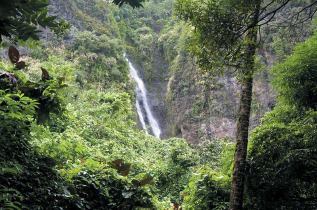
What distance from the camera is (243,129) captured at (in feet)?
13.2

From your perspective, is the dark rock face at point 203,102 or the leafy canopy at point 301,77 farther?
the dark rock face at point 203,102

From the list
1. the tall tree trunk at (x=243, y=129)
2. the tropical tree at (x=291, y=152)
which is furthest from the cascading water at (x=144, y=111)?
the tropical tree at (x=291, y=152)

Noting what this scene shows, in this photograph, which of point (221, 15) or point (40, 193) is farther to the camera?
point (221, 15)

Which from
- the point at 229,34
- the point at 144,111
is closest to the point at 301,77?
the point at 229,34

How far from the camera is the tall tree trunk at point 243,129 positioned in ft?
12.0

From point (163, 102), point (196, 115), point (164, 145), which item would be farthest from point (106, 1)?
point (164, 145)

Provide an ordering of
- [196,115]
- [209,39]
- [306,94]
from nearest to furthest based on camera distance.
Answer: [209,39]
[306,94]
[196,115]

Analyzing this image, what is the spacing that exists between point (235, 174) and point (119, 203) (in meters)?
1.71

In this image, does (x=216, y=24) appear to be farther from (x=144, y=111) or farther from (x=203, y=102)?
(x=144, y=111)

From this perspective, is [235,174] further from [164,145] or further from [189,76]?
[189,76]

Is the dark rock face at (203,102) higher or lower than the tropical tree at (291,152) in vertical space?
higher

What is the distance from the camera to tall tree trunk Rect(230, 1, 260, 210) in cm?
365

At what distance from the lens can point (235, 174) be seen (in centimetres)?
380

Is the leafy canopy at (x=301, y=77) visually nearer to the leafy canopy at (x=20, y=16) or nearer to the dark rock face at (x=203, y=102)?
the leafy canopy at (x=20, y=16)
